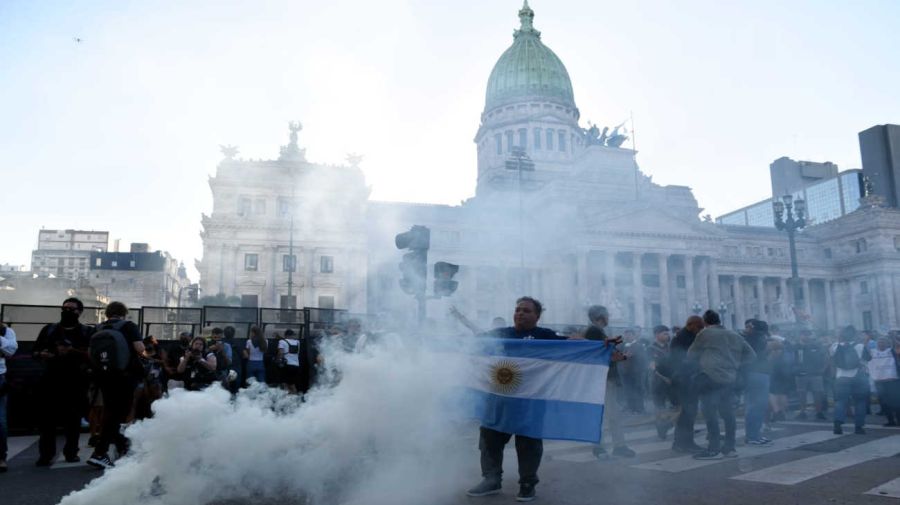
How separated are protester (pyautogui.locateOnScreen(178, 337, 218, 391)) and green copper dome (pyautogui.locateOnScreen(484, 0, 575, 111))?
199 feet

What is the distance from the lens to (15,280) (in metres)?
53.9

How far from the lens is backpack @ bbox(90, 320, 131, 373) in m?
6.28

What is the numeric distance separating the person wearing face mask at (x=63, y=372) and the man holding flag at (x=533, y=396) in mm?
4925

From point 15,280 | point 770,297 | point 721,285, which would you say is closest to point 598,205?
point 721,285

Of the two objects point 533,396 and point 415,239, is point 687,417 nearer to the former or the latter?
point 533,396

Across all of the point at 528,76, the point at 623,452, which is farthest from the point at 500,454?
the point at 528,76

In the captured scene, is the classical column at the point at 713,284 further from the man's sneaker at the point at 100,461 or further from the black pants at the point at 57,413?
the man's sneaker at the point at 100,461

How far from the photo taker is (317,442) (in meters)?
4.82

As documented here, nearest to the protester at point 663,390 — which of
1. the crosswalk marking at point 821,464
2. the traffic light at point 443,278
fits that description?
the crosswalk marking at point 821,464

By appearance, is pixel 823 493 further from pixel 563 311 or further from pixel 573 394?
pixel 563 311

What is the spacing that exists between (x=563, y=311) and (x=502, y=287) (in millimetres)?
6383

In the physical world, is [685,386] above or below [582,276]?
below

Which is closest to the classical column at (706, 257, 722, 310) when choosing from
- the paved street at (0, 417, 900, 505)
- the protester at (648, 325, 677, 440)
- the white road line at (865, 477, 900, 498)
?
the paved street at (0, 417, 900, 505)

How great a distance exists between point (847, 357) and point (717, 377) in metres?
3.77
